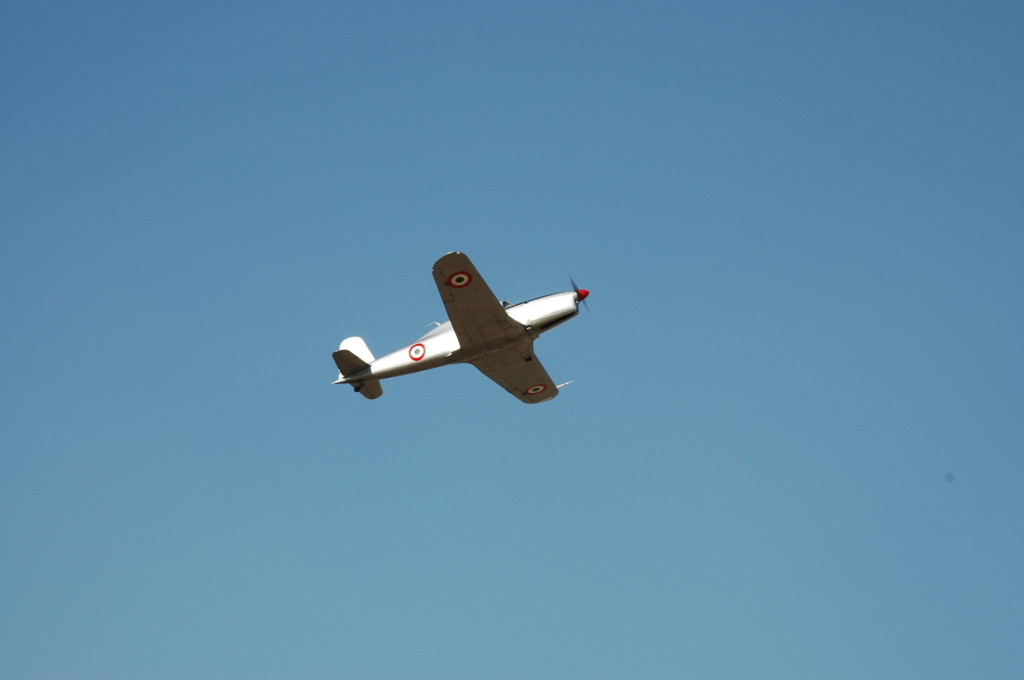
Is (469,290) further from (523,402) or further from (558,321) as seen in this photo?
(523,402)

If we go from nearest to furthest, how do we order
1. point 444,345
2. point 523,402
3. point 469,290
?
point 469,290 → point 444,345 → point 523,402

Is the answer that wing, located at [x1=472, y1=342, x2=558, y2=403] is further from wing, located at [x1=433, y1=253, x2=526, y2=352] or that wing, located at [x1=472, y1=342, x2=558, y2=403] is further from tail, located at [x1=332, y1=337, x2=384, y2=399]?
tail, located at [x1=332, y1=337, x2=384, y2=399]

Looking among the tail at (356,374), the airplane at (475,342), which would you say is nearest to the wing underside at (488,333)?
the airplane at (475,342)

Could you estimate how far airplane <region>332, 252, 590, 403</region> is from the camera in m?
25.2

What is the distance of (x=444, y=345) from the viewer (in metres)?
27.4

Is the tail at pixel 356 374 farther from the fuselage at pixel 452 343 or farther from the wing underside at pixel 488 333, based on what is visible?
the wing underside at pixel 488 333

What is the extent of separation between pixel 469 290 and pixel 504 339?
214 cm

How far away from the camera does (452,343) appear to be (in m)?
27.3

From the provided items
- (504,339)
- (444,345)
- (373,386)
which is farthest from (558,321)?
(373,386)

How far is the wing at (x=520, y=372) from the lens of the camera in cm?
2775

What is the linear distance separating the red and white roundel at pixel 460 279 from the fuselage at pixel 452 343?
201 centimetres

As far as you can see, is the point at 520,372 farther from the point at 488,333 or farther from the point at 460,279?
the point at 460,279

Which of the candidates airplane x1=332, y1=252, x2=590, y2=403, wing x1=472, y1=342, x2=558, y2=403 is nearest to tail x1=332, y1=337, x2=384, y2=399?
airplane x1=332, y1=252, x2=590, y2=403

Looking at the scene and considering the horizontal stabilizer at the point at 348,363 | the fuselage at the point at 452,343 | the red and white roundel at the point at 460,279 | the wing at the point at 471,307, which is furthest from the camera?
the horizontal stabilizer at the point at 348,363
